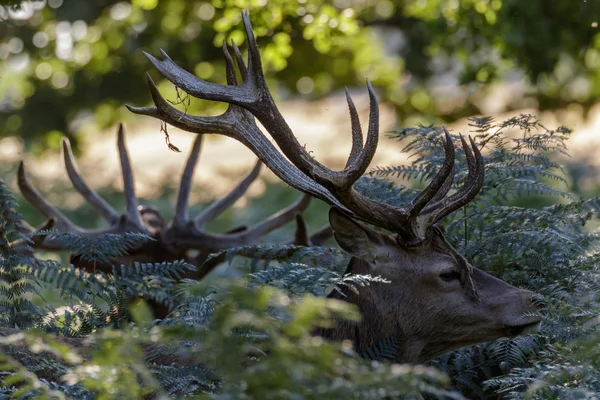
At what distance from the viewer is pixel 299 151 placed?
4188 mm

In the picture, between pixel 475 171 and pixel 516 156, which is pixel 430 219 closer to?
pixel 475 171

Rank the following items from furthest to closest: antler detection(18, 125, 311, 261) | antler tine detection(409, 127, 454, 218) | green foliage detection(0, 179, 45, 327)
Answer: antler detection(18, 125, 311, 261), antler tine detection(409, 127, 454, 218), green foliage detection(0, 179, 45, 327)

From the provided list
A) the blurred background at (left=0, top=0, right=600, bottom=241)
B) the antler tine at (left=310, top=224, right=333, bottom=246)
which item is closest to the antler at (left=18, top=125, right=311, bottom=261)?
the antler tine at (left=310, top=224, right=333, bottom=246)

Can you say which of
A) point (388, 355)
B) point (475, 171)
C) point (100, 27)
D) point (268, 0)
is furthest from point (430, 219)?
point (100, 27)

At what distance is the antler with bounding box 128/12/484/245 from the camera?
405 centimetres

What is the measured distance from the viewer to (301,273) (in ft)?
11.9

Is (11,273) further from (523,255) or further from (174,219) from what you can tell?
(174,219)

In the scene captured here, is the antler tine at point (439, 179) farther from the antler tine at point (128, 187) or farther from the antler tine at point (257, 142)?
the antler tine at point (128, 187)

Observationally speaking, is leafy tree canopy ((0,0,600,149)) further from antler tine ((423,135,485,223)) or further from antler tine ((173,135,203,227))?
antler tine ((423,135,485,223))

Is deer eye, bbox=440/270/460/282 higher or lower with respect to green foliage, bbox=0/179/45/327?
higher

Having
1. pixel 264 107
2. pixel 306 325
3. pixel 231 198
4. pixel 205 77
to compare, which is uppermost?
pixel 205 77

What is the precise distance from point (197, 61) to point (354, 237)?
7.35 meters

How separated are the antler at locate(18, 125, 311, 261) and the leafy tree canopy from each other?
1856mm

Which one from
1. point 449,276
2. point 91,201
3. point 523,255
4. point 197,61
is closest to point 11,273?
point 449,276
